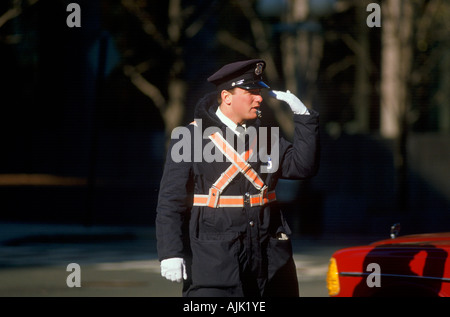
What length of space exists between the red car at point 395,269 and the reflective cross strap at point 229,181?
1.25 m

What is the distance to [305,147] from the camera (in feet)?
17.9

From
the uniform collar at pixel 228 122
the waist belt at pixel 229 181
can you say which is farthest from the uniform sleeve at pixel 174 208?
the uniform collar at pixel 228 122

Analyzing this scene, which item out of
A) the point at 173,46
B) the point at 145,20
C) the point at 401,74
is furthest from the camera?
the point at 145,20

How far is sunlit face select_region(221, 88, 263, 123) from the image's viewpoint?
547cm

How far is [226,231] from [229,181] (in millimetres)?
294

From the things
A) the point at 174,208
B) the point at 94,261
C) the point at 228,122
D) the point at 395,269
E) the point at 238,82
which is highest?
the point at 238,82

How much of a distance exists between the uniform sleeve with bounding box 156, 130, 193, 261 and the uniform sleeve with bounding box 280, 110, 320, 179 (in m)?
0.63

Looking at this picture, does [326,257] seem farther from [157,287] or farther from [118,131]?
[118,131]

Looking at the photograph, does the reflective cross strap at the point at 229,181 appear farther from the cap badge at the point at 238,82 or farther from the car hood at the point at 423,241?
the car hood at the point at 423,241

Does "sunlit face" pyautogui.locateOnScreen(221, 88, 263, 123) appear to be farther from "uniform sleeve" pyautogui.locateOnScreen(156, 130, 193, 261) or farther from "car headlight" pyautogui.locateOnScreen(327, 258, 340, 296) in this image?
"car headlight" pyautogui.locateOnScreen(327, 258, 340, 296)

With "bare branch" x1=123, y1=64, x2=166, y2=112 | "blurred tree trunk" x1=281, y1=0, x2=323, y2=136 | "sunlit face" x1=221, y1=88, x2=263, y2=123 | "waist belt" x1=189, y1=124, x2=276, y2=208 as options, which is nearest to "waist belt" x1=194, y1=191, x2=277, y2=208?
"waist belt" x1=189, y1=124, x2=276, y2=208

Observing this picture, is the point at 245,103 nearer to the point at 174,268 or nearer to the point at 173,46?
the point at 174,268

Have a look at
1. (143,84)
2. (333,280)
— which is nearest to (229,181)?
(333,280)
